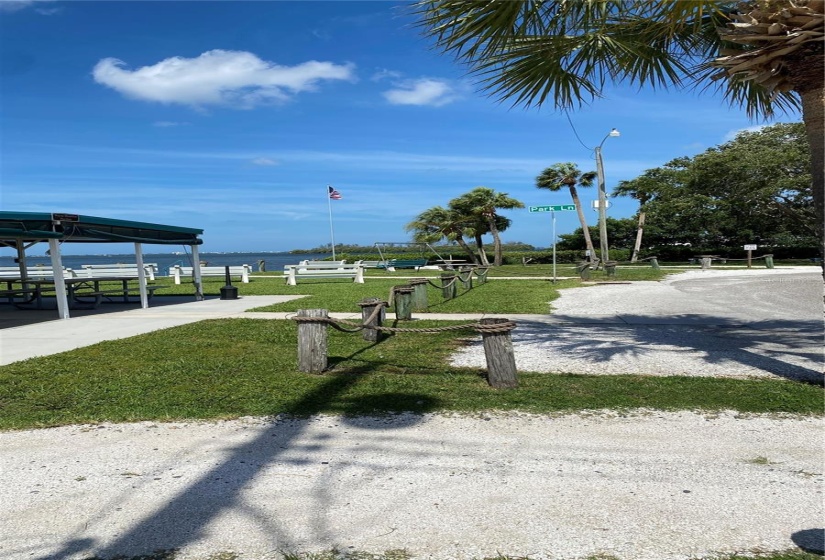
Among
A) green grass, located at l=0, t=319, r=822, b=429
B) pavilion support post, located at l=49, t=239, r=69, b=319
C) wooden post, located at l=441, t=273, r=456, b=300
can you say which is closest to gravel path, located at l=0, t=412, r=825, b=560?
green grass, located at l=0, t=319, r=822, b=429

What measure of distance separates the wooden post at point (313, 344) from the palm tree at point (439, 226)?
31.9 m

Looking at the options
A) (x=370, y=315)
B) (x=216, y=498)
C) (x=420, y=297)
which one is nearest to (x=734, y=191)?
(x=420, y=297)

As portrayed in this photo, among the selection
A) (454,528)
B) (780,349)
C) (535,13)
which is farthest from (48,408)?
(780,349)

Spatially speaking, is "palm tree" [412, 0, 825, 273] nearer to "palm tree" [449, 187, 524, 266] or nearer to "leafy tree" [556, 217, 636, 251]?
"palm tree" [449, 187, 524, 266]

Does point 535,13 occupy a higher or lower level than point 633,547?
higher

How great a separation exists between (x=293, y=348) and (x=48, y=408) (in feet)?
10.9

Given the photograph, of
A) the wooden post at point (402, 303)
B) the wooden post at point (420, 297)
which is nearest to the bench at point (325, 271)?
the wooden post at point (420, 297)

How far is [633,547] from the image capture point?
8.99ft

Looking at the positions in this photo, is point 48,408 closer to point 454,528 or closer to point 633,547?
point 454,528

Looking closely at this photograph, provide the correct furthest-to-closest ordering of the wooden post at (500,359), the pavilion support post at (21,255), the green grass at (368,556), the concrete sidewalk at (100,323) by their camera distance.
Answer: the pavilion support post at (21,255) → the concrete sidewalk at (100,323) → the wooden post at (500,359) → the green grass at (368,556)

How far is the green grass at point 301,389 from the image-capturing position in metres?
5.09

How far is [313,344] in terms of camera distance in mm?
6410

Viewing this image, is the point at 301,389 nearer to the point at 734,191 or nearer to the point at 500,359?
the point at 500,359

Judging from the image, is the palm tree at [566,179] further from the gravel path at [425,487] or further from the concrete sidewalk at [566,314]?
the gravel path at [425,487]
